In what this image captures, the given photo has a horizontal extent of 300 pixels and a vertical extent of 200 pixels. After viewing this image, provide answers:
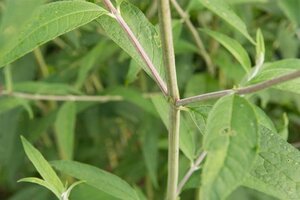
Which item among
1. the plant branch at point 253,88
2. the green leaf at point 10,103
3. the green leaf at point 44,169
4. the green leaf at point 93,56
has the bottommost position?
the green leaf at point 44,169

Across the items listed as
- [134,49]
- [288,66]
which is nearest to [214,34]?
[288,66]

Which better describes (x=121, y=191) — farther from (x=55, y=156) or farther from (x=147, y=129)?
(x=55, y=156)

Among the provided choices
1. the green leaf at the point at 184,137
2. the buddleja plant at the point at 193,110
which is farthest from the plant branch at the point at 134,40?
the green leaf at the point at 184,137

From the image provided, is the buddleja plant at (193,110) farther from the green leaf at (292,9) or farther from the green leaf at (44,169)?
the green leaf at (292,9)

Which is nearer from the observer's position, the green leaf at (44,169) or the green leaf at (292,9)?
the green leaf at (44,169)

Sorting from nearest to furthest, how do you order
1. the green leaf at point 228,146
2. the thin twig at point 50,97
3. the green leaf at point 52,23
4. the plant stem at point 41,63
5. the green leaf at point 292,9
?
the green leaf at point 228,146 → the green leaf at point 52,23 → the green leaf at point 292,9 → the thin twig at point 50,97 → the plant stem at point 41,63

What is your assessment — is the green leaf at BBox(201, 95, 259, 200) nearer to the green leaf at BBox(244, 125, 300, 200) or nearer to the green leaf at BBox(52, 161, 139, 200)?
the green leaf at BBox(244, 125, 300, 200)

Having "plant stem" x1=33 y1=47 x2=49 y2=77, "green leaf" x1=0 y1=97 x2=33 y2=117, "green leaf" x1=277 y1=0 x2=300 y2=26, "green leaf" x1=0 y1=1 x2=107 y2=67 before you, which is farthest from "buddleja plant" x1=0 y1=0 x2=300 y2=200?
"plant stem" x1=33 y1=47 x2=49 y2=77

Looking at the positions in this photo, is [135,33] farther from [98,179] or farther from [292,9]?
[292,9]
